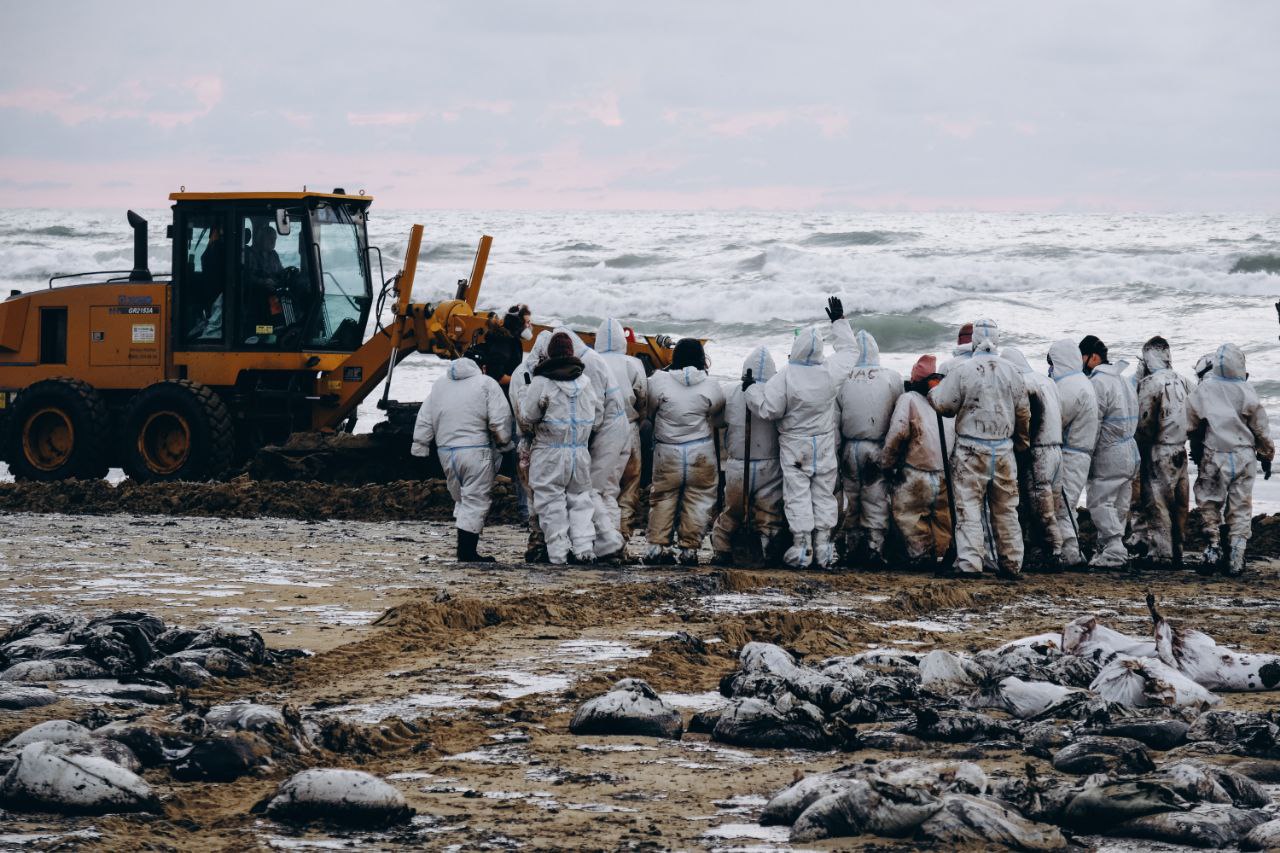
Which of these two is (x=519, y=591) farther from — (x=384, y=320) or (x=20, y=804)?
(x=384, y=320)

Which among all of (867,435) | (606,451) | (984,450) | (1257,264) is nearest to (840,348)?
(867,435)

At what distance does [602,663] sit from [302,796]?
3.01 meters

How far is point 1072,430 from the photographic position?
1267 cm

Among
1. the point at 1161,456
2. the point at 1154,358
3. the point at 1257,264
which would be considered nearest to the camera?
the point at 1161,456

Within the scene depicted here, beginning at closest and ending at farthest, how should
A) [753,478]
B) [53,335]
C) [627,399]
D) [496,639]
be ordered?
[496,639]
[753,478]
[627,399]
[53,335]

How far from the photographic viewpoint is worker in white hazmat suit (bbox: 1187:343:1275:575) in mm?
12430

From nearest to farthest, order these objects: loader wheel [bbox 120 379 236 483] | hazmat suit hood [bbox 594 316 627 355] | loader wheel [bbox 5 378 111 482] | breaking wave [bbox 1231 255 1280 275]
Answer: hazmat suit hood [bbox 594 316 627 355], loader wheel [bbox 120 379 236 483], loader wheel [bbox 5 378 111 482], breaking wave [bbox 1231 255 1280 275]

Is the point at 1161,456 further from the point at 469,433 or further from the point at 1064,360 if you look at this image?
the point at 469,433

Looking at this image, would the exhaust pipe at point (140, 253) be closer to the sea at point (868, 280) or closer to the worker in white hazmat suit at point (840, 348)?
the sea at point (868, 280)

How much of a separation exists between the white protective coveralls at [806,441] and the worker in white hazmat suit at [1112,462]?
88.2 inches

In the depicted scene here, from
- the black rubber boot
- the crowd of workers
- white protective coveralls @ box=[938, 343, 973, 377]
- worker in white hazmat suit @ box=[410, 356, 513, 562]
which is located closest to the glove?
the crowd of workers

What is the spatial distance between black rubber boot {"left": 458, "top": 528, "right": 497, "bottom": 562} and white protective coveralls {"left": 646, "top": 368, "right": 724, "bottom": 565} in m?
1.34

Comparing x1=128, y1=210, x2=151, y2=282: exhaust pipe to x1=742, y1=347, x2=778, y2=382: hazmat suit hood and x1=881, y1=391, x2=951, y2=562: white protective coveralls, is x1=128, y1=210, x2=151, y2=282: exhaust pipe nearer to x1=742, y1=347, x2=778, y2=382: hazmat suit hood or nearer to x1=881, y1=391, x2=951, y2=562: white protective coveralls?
x1=742, y1=347, x2=778, y2=382: hazmat suit hood

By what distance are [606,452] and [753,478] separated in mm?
1149
